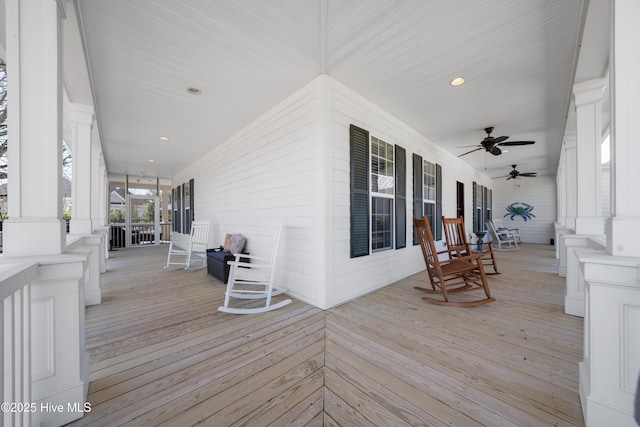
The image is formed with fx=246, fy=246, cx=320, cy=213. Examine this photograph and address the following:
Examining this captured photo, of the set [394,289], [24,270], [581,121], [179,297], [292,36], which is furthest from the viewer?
[394,289]

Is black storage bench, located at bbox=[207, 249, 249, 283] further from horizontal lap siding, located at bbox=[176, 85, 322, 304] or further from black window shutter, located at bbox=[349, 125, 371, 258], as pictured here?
→ black window shutter, located at bbox=[349, 125, 371, 258]

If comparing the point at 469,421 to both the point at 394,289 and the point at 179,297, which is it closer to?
the point at 394,289

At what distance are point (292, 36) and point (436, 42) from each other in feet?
4.37

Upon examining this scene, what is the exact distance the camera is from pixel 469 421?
1.25 m

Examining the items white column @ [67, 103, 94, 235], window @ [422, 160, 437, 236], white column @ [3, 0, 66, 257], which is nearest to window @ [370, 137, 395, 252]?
window @ [422, 160, 437, 236]

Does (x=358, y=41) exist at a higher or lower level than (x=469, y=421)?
higher

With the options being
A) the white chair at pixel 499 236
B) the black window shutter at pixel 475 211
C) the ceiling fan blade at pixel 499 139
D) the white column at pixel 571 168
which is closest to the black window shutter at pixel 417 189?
the ceiling fan blade at pixel 499 139

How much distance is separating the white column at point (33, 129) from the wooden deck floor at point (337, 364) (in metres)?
1.00

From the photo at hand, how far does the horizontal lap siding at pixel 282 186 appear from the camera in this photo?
9.63ft

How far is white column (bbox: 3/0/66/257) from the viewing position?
129cm

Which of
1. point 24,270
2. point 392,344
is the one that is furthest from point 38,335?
point 392,344

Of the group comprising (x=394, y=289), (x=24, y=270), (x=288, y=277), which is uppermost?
(x=24, y=270)

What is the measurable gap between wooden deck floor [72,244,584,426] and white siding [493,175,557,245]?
28.9 feet

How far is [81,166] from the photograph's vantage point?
3.26 metres
